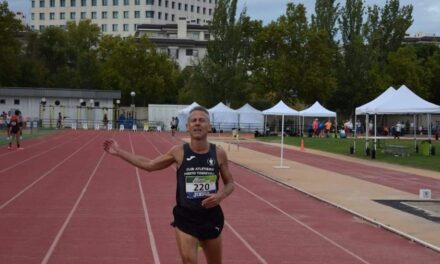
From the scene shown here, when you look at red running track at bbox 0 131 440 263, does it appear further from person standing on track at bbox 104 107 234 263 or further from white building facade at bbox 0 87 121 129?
white building facade at bbox 0 87 121 129

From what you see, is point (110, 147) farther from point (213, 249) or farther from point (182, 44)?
point (182, 44)

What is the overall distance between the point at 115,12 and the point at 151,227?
135 metres

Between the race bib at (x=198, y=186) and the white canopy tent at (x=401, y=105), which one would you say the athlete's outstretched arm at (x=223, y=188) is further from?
the white canopy tent at (x=401, y=105)

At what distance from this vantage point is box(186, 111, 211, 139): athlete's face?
211 inches

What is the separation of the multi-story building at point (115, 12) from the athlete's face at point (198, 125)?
132296 millimetres

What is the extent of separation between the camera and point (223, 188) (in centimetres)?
547

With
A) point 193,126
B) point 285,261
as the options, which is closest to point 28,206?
point 285,261

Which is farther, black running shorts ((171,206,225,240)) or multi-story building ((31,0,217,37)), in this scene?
multi-story building ((31,0,217,37))

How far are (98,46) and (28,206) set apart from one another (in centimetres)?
8709

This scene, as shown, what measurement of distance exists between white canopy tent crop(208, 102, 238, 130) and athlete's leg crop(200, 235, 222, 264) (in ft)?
178

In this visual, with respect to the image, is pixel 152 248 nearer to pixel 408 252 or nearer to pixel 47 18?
pixel 408 252

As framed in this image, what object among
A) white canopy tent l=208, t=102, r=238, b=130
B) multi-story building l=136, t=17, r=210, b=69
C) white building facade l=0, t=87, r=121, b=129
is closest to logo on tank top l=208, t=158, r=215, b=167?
white canopy tent l=208, t=102, r=238, b=130

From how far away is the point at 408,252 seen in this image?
9219 mm

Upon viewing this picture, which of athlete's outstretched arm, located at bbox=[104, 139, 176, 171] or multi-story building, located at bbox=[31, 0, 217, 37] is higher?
multi-story building, located at bbox=[31, 0, 217, 37]
